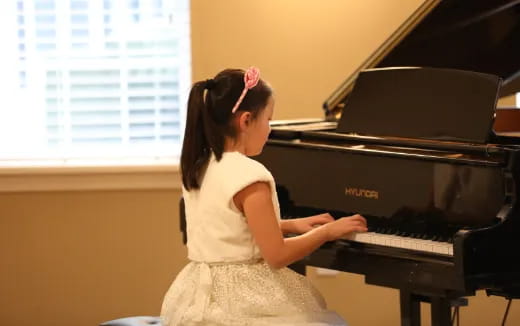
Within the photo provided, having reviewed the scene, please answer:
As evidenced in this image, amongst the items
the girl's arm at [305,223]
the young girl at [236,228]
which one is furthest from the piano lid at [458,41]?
the young girl at [236,228]

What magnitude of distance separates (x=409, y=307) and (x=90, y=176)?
6.58 ft

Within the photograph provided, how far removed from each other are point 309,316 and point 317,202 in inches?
18.6

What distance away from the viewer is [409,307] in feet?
8.87

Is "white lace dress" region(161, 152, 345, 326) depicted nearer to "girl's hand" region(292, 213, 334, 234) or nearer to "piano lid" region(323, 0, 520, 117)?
"girl's hand" region(292, 213, 334, 234)

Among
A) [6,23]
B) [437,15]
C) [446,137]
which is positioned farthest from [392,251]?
[6,23]

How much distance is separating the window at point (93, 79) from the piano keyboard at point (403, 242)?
6.29ft

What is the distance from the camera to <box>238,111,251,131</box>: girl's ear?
245 centimetres

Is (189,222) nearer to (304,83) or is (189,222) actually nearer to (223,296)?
(223,296)

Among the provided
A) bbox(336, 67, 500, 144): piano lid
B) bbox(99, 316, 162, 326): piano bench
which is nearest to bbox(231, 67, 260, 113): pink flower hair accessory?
bbox(336, 67, 500, 144): piano lid

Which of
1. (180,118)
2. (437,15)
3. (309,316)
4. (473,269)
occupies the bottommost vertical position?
(309,316)

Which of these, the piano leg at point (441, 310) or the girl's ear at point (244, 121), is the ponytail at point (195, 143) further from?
the piano leg at point (441, 310)

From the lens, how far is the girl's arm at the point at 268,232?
94.3 inches

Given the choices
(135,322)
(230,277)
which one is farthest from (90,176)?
(230,277)

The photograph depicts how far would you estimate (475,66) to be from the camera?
3252mm
